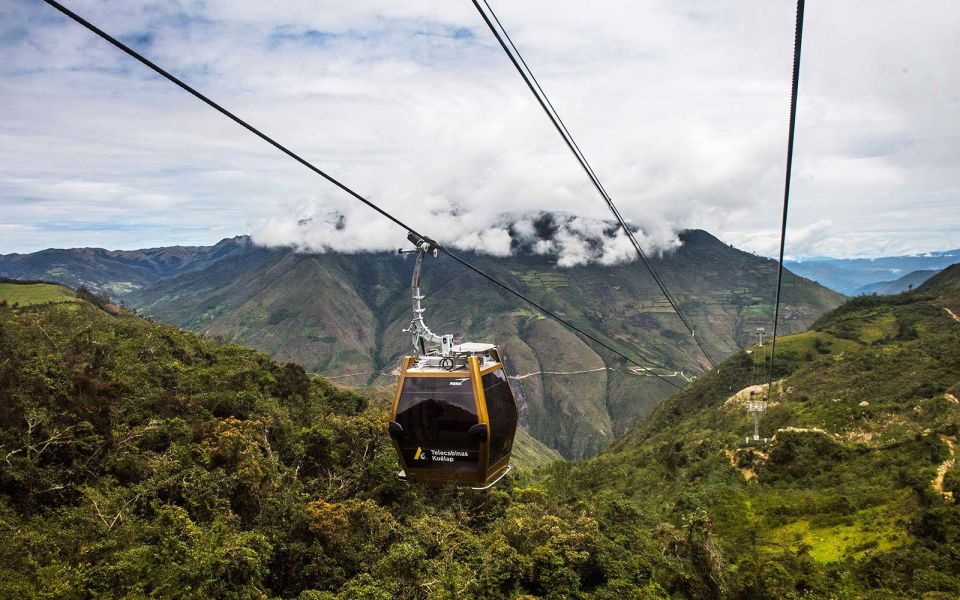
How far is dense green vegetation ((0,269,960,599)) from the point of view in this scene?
18438mm

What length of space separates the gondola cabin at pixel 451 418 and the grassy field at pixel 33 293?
88.2m

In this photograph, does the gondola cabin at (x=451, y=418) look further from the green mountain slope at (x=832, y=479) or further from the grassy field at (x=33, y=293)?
the grassy field at (x=33, y=293)

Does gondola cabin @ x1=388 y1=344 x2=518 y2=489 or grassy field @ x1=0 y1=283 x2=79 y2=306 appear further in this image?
grassy field @ x1=0 y1=283 x2=79 y2=306

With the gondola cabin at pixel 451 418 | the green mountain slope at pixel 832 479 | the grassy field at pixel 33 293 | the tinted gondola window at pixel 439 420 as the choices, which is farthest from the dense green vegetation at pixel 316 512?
the grassy field at pixel 33 293

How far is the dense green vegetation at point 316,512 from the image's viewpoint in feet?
60.5

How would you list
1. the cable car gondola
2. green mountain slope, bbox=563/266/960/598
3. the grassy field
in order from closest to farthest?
the cable car gondola, green mountain slope, bbox=563/266/960/598, the grassy field

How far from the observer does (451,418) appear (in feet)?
47.8

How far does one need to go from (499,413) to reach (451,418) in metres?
1.63

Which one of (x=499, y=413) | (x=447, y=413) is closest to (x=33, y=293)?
(x=447, y=413)

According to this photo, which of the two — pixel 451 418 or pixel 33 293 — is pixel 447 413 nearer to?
pixel 451 418

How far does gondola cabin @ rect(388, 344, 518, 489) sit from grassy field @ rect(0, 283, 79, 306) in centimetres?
8821

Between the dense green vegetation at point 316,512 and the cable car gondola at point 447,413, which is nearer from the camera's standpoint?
the cable car gondola at point 447,413

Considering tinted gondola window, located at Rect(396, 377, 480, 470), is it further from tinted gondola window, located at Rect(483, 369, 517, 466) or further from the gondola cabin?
tinted gondola window, located at Rect(483, 369, 517, 466)

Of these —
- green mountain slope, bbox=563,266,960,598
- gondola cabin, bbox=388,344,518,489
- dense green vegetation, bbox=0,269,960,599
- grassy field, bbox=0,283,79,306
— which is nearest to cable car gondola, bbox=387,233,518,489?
gondola cabin, bbox=388,344,518,489
